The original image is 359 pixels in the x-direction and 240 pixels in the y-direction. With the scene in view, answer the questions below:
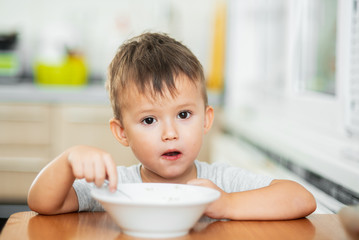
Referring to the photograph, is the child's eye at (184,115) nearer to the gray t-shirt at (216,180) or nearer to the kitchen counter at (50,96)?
the gray t-shirt at (216,180)

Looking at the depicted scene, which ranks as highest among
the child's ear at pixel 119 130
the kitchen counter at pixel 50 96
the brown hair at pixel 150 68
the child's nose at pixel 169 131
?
the brown hair at pixel 150 68

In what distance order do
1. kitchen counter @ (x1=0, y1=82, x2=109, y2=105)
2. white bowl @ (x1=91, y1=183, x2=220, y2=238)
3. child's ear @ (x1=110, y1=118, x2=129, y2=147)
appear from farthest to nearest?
kitchen counter @ (x1=0, y1=82, x2=109, y2=105), child's ear @ (x1=110, y1=118, x2=129, y2=147), white bowl @ (x1=91, y1=183, x2=220, y2=238)

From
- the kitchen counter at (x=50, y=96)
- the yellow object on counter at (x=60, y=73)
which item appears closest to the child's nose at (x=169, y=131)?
the kitchen counter at (x=50, y=96)

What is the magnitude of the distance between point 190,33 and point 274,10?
1.56 meters

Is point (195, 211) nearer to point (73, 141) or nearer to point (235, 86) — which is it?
point (235, 86)

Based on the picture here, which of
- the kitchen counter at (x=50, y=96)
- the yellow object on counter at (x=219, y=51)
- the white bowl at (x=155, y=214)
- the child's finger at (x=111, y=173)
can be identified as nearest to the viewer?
the white bowl at (x=155, y=214)

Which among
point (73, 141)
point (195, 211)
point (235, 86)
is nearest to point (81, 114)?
point (73, 141)

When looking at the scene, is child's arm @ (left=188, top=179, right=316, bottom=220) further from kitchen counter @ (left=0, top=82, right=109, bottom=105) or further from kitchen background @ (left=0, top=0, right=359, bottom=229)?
kitchen counter @ (left=0, top=82, right=109, bottom=105)

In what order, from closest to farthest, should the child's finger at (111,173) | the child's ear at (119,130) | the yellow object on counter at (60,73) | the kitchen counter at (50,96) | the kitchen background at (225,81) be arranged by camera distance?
the child's finger at (111,173) → the child's ear at (119,130) → the kitchen background at (225,81) → the kitchen counter at (50,96) → the yellow object on counter at (60,73)

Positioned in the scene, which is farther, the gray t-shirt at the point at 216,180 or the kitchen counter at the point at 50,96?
the kitchen counter at the point at 50,96

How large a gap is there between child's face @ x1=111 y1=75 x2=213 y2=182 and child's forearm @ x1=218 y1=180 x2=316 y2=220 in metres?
0.19

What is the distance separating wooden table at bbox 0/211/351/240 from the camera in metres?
0.83

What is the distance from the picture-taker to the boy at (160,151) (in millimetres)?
939

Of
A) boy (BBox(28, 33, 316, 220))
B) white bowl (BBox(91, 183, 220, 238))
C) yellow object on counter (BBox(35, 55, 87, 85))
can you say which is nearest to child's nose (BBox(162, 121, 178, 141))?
boy (BBox(28, 33, 316, 220))
